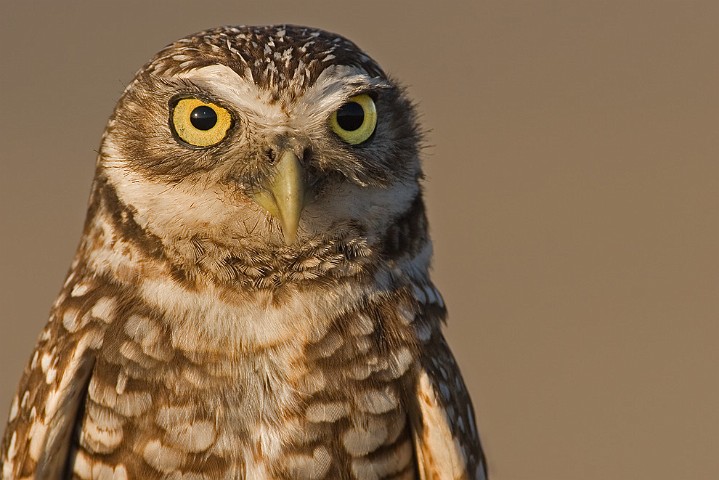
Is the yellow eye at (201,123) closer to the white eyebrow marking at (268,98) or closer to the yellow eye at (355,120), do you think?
the white eyebrow marking at (268,98)

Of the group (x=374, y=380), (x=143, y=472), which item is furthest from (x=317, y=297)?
(x=143, y=472)

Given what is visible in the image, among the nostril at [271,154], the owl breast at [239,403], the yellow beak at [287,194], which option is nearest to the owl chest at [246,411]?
the owl breast at [239,403]

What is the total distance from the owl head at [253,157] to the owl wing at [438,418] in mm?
331

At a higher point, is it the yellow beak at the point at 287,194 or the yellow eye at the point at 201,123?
the yellow eye at the point at 201,123

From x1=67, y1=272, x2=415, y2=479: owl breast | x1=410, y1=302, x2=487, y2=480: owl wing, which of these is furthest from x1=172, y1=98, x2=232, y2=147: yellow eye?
x1=410, y1=302, x2=487, y2=480: owl wing

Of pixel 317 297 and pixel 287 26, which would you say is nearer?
pixel 317 297

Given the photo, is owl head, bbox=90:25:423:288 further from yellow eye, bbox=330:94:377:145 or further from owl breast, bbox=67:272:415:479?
owl breast, bbox=67:272:415:479

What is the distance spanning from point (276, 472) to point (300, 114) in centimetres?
90

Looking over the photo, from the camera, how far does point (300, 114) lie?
7.65 feet

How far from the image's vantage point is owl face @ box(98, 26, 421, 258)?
2.30 meters

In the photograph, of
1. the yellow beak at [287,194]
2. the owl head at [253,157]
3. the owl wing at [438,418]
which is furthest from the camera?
the owl wing at [438,418]

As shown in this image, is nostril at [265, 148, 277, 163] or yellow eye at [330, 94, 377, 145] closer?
nostril at [265, 148, 277, 163]

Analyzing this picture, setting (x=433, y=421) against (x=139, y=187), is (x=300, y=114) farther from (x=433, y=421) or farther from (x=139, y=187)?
(x=433, y=421)

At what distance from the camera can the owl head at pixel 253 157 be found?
2309mm
